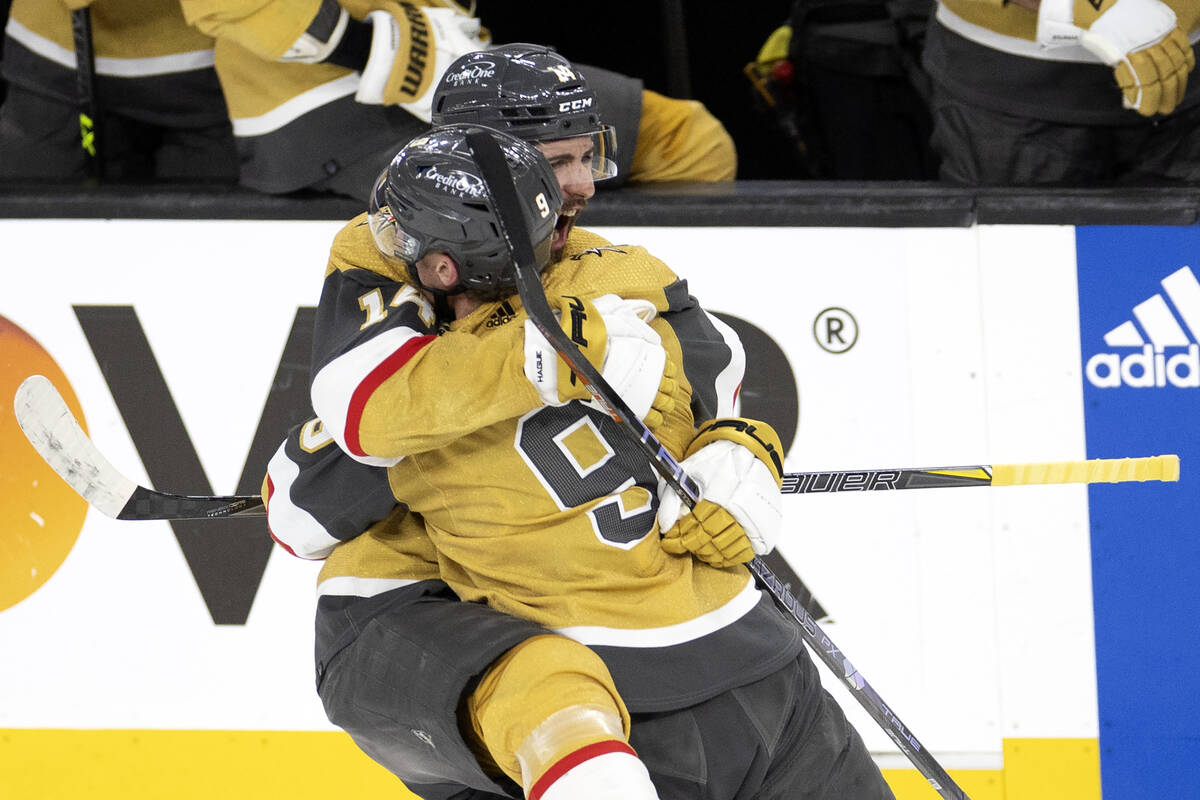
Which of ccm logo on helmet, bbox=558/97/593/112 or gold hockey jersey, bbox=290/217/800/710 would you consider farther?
ccm logo on helmet, bbox=558/97/593/112

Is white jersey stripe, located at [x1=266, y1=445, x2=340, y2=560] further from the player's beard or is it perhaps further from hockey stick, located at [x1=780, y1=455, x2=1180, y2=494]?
hockey stick, located at [x1=780, y1=455, x2=1180, y2=494]

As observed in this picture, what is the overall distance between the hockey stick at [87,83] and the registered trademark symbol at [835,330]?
1334 mm

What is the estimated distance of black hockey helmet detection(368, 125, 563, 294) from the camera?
1.51 m

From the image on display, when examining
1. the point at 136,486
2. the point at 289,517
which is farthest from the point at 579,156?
the point at 136,486

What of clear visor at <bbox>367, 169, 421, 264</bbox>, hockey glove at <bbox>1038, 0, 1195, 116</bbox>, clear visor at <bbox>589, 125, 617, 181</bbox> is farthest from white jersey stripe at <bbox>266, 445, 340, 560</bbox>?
hockey glove at <bbox>1038, 0, 1195, 116</bbox>

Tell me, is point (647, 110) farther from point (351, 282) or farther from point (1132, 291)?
point (351, 282)

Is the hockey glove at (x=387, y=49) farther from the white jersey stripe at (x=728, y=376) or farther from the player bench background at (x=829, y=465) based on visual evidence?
the white jersey stripe at (x=728, y=376)

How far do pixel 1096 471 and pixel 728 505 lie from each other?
0.51 m

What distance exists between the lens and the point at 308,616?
2.45 meters

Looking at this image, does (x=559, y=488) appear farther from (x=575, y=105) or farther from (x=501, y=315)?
(x=575, y=105)

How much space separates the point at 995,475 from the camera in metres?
1.81

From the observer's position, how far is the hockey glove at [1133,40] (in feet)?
8.08

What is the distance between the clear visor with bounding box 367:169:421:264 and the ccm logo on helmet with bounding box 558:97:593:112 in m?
0.28

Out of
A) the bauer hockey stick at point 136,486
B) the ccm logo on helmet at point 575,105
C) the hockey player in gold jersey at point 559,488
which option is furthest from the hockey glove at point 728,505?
the ccm logo on helmet at point 575,105
